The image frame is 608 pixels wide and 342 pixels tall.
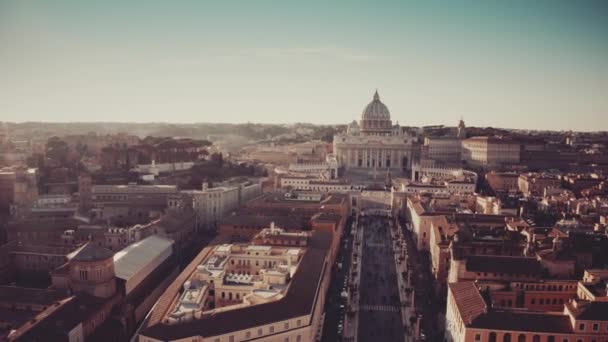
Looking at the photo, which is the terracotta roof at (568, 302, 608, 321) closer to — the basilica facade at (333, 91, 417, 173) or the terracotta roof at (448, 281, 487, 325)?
the terracotta roof at (448, 281, 487, 325)

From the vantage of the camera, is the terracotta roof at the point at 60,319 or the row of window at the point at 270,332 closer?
the row of window at the point at 270,332

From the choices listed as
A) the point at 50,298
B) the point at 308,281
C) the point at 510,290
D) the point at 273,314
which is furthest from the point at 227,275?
the point at 510,290

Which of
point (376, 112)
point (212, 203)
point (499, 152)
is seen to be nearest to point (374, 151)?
point (376, 112)

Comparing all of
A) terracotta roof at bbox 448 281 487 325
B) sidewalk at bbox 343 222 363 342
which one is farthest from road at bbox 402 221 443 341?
sidewalk at bbox 343 222 363 342

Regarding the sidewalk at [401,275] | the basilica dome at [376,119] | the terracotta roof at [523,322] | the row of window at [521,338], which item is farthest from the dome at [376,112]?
the row of window at [521,338]

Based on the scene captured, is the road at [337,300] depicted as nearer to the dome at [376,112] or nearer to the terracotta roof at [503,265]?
the terracotta roof at [503,265]
